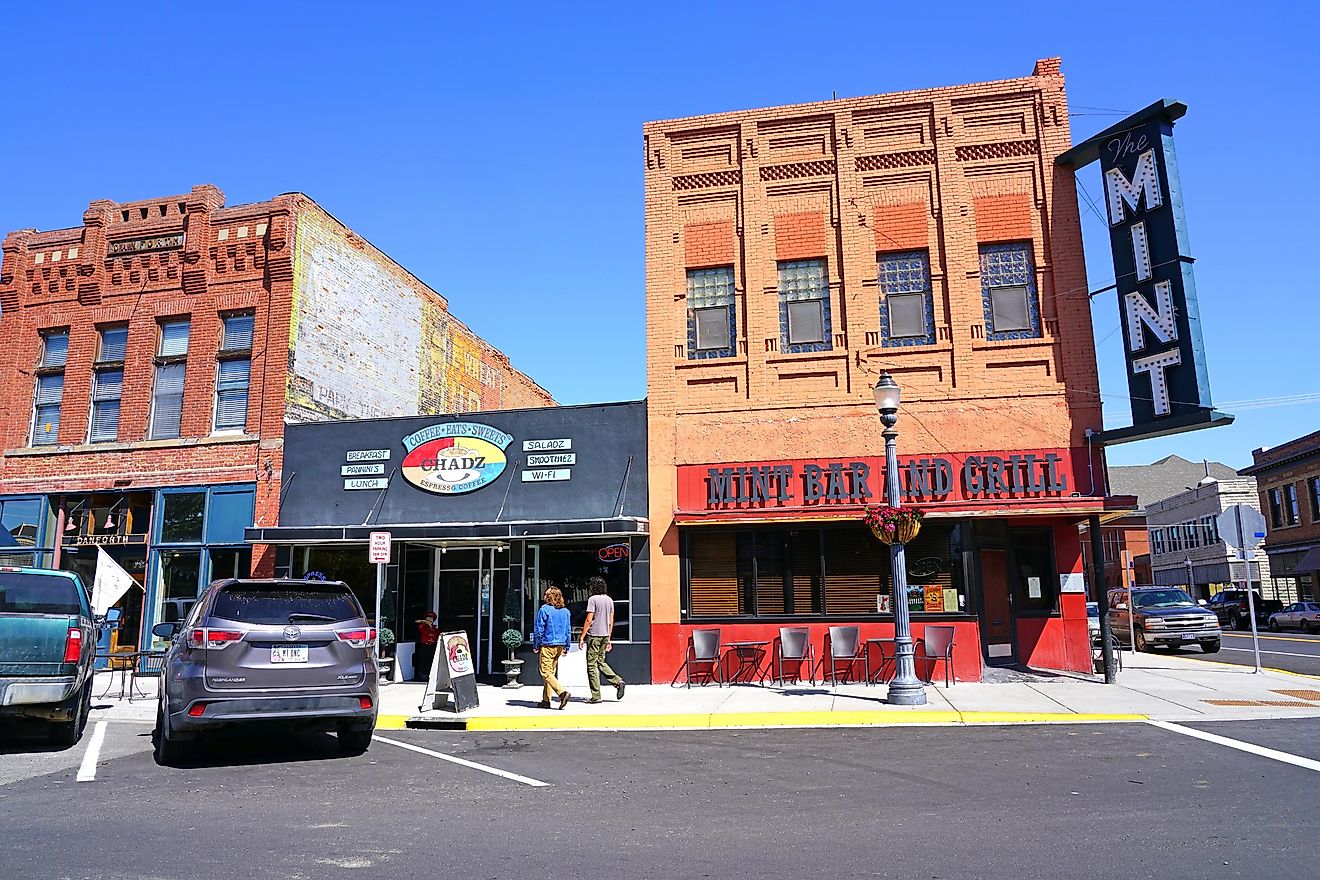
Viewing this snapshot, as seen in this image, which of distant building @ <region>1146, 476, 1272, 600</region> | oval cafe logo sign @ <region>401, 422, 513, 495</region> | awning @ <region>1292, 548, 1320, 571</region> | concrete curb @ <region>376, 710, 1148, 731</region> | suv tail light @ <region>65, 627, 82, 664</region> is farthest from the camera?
distant building @ <region>1146, 476, 1272, 600</region>

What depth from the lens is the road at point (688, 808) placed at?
552 cm

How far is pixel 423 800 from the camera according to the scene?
24.6ft

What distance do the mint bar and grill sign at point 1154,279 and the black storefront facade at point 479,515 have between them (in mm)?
8554

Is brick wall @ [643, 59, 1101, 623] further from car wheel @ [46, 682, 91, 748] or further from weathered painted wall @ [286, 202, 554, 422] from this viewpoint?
car wheel @ [46, 682, 91, 748]

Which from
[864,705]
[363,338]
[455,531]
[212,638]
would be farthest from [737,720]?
[363,338]

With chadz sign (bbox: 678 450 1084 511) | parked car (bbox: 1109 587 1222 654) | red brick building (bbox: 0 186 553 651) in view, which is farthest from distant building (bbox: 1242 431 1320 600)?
red brick building (bbox: 0 186 553 651)

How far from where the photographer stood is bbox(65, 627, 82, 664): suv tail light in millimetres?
10062

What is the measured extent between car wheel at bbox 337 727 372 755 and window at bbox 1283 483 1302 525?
5156 cm

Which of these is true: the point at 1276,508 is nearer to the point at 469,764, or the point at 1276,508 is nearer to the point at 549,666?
the point at 549,666

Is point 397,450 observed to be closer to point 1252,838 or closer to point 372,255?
point 372,255

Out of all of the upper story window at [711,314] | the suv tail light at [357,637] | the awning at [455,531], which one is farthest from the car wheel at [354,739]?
the upper story window at [711,314]

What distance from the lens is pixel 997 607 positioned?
16469 mm

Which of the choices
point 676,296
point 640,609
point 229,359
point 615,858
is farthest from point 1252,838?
point 229,359

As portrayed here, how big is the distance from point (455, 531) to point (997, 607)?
9.69 m
